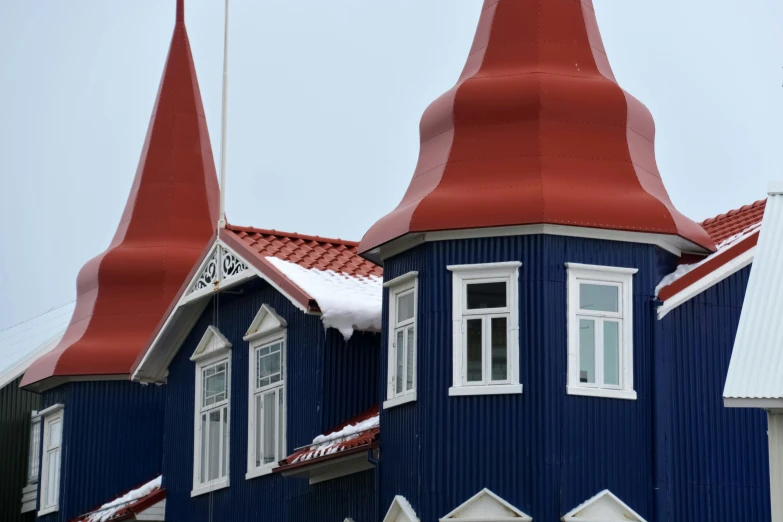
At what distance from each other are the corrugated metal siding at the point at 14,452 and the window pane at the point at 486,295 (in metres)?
16.7

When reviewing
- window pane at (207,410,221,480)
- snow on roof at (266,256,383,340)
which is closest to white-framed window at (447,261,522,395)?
snow on roof at (266,256,383,340)

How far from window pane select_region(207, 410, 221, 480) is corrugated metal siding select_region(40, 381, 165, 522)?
11.0 feet

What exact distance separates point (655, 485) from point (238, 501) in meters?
8.13

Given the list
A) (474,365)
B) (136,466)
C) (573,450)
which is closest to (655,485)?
(573,450)

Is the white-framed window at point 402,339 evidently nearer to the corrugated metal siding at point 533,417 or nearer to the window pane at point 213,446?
the corrugated metal siding at point 533,417

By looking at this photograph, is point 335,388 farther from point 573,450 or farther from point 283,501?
point 573,450

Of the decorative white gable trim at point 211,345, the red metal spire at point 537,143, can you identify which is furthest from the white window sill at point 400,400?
the decorative white gable trim at point 211,345

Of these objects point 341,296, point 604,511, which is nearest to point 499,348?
point 604,511

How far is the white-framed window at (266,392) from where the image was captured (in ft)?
87.2

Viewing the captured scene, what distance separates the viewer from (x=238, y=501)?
27.5 metres

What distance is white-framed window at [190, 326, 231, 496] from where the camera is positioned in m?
28.2

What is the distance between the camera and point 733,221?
25.5 m

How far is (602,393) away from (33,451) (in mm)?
17678

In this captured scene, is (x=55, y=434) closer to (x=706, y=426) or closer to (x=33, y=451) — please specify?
(x=33, y=451)
